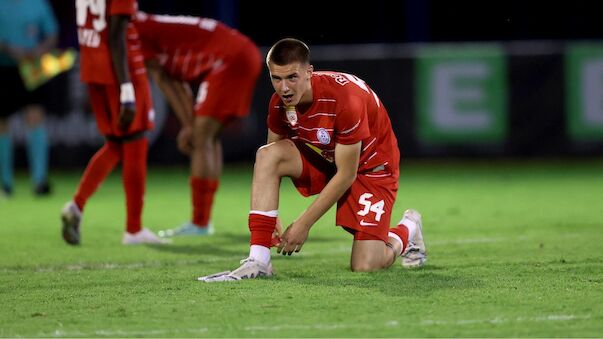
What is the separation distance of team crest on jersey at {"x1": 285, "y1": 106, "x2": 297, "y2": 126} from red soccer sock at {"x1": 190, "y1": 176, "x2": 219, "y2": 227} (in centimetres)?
247

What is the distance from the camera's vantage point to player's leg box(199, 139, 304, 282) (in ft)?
18.0

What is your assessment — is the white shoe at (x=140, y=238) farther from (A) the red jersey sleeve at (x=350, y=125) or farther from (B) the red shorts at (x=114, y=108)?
(A) the red jersey sleeve at (x=350, y=125)

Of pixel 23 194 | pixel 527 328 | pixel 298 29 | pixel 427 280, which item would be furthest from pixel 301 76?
pixel 298 29

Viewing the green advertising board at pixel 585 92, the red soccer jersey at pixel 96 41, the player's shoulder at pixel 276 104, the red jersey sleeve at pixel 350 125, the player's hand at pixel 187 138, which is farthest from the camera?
the green advertising board at pixel 585 92

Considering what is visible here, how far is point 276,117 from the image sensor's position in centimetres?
571

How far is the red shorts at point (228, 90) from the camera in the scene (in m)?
8.02

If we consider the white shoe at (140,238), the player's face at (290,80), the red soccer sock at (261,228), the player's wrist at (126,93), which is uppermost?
the player's face at (290,80)

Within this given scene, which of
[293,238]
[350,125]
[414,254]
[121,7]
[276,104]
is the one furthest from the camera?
[121,7]

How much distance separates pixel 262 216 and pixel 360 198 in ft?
1.90

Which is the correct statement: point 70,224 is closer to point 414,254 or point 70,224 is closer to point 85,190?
point 85,190

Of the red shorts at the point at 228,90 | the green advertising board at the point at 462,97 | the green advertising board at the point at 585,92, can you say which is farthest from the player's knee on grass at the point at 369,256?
the green advertising board at the point at 585,92

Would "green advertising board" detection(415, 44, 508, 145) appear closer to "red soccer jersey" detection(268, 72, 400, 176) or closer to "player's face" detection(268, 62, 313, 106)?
"red soccer jersey" detection(268, 72, 400, 176)

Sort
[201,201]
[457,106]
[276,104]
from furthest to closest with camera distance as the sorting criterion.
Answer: [457,106]
[201,201]
[276,104]

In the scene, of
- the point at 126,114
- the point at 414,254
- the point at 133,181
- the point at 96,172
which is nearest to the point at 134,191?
the point at 133,181
